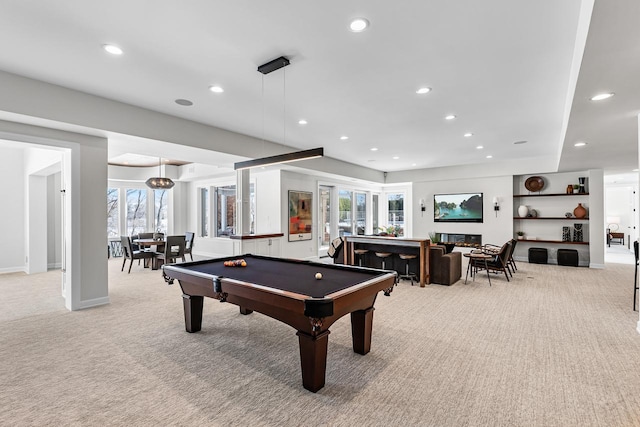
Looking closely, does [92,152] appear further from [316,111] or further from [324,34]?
[324,34]

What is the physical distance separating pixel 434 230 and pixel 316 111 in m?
6.89

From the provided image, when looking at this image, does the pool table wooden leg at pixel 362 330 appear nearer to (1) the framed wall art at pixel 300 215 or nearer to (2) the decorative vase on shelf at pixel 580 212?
(1) the framed wall art at pixel 300 215

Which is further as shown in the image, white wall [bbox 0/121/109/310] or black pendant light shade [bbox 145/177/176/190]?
black pendant light shade [bbox 145/177/176/190]

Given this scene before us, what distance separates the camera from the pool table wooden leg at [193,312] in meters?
3.57

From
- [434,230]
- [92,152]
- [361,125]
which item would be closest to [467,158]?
[434,230]

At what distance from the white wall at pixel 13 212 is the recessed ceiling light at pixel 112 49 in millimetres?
6526

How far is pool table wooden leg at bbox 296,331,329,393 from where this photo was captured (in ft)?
7.92

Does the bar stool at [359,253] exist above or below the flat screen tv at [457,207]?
below

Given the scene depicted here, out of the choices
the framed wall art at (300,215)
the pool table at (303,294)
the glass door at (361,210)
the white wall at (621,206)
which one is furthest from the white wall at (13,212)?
the white wall at (621,206)

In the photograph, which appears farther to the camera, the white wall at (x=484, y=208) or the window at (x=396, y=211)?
the window at (x=396, y=211)

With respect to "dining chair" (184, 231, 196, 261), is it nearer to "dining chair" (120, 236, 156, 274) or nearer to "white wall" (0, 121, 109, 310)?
"dining chair" (120, 236, 156, 274)

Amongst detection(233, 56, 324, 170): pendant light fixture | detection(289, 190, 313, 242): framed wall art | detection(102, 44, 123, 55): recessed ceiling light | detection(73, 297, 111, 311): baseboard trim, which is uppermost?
detection(102, 44, 123, 55): recessed ceiling light

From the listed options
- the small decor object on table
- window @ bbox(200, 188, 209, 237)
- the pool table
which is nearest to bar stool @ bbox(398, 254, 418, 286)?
the pool table

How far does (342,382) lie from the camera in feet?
8.43
